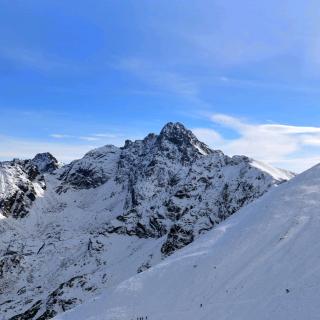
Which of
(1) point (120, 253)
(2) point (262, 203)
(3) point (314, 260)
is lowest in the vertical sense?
(1) point (120, 253)

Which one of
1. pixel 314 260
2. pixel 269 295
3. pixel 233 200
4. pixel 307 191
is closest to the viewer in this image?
pixel 269 295

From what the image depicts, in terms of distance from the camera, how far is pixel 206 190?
17900cm

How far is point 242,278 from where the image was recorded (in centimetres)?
3703

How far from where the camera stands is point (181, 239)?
149 meters

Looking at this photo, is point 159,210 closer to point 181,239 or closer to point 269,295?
point 181,239

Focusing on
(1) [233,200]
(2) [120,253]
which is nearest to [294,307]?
(1) [233,200]

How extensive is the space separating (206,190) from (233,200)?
15.8 meters

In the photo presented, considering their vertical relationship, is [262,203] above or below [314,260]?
above

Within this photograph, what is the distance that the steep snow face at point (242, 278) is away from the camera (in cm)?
3092

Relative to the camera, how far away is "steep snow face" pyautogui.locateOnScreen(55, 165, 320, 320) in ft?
101

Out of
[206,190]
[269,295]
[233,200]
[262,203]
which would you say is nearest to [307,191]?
[262,203]

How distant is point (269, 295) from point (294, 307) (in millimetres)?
3615

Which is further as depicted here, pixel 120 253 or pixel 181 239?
pixel 120 253

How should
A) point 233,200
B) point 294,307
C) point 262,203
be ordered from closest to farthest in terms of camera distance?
point 294,307, point 262,203, point 233,200
